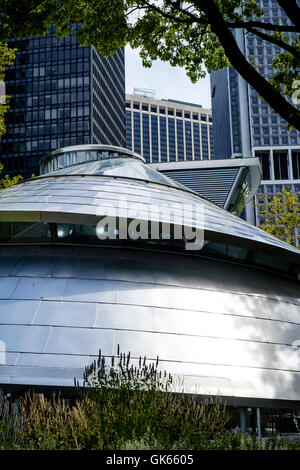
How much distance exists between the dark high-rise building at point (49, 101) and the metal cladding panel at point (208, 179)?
71.8 metres

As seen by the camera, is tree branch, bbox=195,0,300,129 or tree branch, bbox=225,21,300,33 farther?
tree branch, bbox=225,21,300,33

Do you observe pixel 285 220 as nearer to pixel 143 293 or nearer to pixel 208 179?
pixel 208 179

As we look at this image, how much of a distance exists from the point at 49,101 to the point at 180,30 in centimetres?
10368

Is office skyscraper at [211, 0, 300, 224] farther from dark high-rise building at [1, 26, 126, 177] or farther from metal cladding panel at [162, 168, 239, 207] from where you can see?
metal cladding panel at [162, 168, 239, 207]

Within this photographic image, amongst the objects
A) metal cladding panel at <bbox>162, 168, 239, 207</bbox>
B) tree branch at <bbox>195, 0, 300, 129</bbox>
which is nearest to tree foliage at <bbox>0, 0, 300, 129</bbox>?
tree branch at <bbox>195, 0, 300, 129</bbox>

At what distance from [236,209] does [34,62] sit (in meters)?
92.1

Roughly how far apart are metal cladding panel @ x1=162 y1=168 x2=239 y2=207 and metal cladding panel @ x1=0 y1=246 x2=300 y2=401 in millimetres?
23443

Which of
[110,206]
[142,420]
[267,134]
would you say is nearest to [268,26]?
[110,206]

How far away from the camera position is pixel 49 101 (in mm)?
109500

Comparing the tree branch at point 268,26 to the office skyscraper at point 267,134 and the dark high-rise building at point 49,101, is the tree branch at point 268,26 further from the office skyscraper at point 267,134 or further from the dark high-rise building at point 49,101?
the office skyscraper at point 267,134

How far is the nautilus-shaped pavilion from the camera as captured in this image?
10.2 metres

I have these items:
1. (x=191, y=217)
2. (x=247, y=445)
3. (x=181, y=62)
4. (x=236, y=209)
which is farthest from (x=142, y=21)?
(x=236, y=209)

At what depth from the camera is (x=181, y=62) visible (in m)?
13.3

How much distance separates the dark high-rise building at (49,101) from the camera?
10638cm
